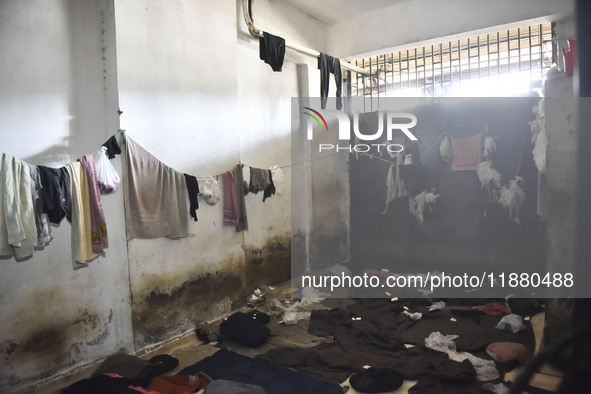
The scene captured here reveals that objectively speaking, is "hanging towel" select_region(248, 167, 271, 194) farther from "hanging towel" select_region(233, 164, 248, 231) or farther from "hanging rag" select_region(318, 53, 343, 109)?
"hanging rag" select_region(318, 53, 343, 109)

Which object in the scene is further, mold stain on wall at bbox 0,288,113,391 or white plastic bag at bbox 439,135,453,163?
white plastic bag at bbox 439,135,453,163

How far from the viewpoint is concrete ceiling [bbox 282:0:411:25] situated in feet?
18.8

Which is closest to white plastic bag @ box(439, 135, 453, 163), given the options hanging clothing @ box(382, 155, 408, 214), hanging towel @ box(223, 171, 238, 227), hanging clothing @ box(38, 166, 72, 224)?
hanging clothing @ box(382, 155, 408, 214)

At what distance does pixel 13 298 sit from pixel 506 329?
4.32 m

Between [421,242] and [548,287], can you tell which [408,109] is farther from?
[548,287]

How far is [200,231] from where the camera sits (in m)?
4.24

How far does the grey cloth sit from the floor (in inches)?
27.2

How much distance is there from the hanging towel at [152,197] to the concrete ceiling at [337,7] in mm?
3330

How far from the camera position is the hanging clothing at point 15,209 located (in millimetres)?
2715

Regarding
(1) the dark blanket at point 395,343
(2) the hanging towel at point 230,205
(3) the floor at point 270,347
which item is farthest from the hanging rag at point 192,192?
(1) the dark blanket at point 395,343

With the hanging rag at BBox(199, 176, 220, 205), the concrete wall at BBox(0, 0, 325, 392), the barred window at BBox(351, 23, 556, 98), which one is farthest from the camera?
the barred window at BBox(351, 23, 556, 98)

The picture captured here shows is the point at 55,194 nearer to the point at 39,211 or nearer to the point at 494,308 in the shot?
the point at 39,211

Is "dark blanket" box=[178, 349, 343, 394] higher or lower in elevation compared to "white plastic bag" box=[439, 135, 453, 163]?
lower

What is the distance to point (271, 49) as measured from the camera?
4832mm
